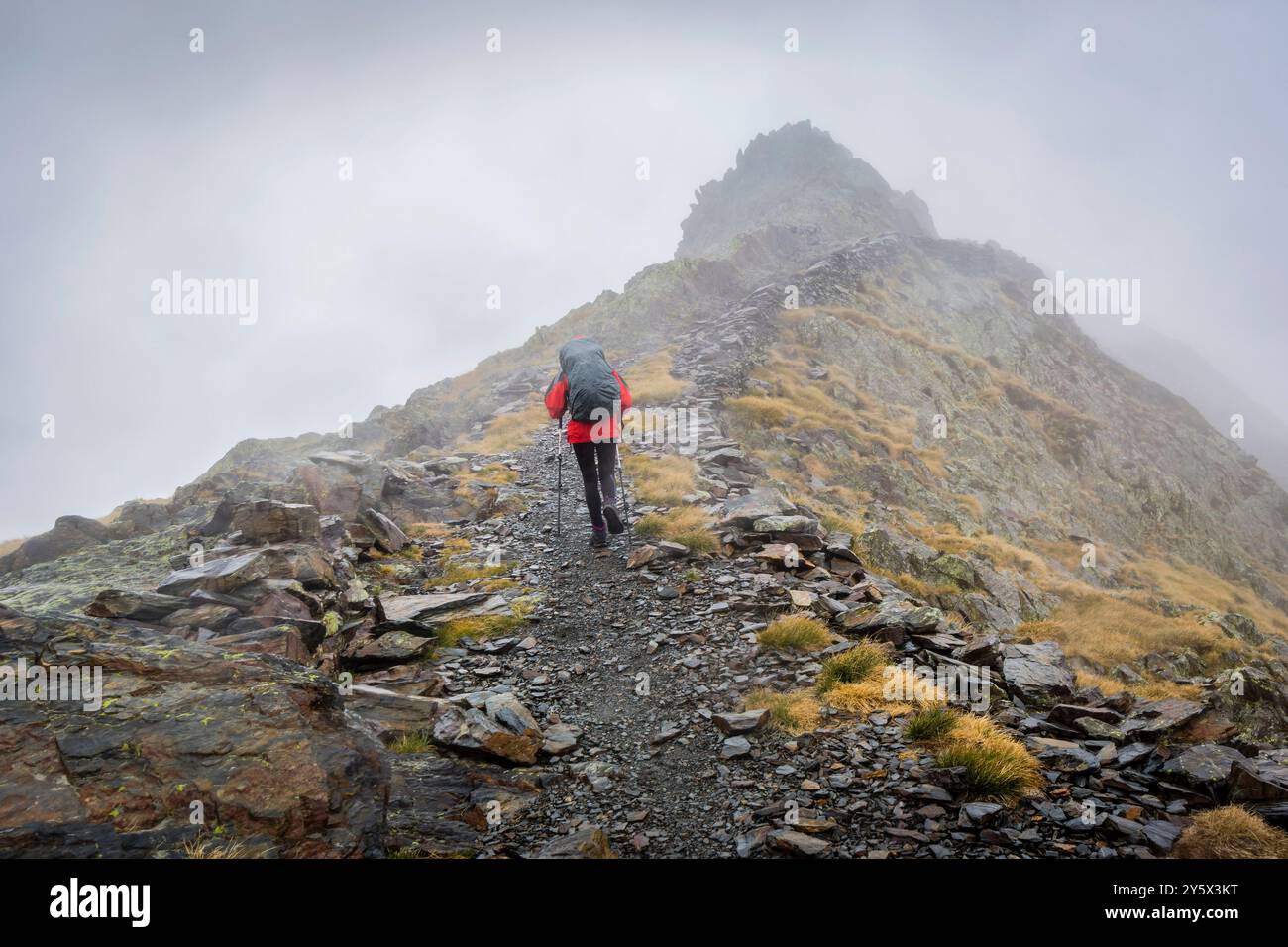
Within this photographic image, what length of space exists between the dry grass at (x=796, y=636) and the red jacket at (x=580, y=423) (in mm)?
5183

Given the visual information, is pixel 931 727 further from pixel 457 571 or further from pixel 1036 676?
pixel 457 571

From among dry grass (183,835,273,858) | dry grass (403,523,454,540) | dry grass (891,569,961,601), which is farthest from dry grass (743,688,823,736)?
dry grass (403,523,454,540)

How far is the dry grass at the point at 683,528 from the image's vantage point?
12.4 m

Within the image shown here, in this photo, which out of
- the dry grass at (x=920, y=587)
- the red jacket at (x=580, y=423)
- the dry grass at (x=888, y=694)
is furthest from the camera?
the dry grass at (x=920, y=587)

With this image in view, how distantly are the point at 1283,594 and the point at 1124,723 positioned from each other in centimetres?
5351

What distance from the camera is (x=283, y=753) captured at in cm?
526

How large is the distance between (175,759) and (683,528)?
31.3ft

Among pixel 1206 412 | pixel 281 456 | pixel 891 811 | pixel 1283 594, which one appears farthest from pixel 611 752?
pixel 1206 412

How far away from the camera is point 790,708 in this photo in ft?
24.1

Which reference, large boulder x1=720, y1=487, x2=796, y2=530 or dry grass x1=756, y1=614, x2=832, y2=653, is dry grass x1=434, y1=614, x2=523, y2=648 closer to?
dry grass x1=756, y1=614, x2=832, y2=653

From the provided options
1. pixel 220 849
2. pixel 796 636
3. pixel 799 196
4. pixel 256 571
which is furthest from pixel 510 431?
pixel 799 196

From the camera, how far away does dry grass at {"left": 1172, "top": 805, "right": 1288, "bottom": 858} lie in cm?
498

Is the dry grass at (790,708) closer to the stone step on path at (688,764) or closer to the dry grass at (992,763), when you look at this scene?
the stone step on path at (688,764)

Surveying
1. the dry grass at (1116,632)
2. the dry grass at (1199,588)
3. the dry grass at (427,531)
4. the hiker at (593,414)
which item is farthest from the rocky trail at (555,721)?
the dry grass at (1199,588)
